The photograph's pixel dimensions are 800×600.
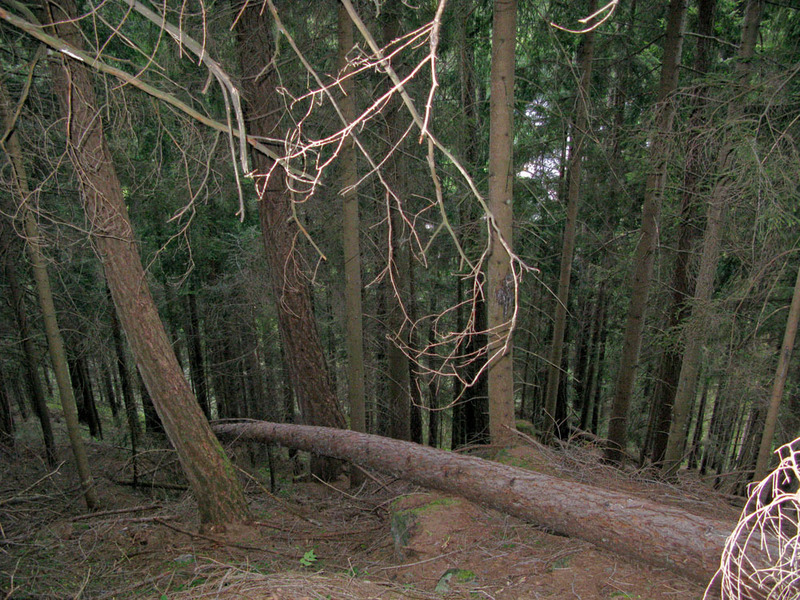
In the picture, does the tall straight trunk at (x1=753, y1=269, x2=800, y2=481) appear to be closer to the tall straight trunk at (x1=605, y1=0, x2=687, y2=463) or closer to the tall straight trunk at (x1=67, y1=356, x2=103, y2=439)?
the tall straight trunk at (x1=605, y1=0, x2=687, y2=463)

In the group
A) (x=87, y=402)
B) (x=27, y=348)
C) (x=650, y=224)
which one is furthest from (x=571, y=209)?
(x=87, y=402)

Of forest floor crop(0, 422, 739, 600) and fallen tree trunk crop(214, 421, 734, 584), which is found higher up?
fallen tree trunk crop(214, 421, 734, 584)

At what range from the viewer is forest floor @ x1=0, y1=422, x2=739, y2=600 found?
138 inches

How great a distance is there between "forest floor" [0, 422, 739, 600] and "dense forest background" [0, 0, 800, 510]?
1.20m

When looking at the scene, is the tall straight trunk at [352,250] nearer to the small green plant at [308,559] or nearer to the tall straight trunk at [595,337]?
the small green plant at [308,559]

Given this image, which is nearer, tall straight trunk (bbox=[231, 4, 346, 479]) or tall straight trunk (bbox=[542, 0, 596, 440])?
tall straight trunk (bbox=[231, 4, 346, 479])

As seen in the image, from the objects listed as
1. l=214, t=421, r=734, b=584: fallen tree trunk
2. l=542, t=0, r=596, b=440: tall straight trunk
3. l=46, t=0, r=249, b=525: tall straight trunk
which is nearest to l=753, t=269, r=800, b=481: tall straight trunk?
l=214, t=421, r=734, b=584: fallen tree trunk

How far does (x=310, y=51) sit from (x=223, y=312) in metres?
9.69

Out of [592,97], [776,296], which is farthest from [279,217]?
[776,296]

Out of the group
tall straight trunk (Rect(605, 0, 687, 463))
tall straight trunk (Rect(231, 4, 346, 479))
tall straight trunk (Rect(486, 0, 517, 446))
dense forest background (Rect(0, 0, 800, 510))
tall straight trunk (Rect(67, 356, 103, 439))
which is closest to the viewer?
dense forest background (Rect(0, 0, 800, 510))

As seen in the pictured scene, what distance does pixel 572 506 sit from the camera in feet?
13.3

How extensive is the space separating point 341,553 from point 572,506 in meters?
2.51

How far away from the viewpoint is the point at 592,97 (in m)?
9.54

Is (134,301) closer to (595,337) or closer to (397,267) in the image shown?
(397,267)
